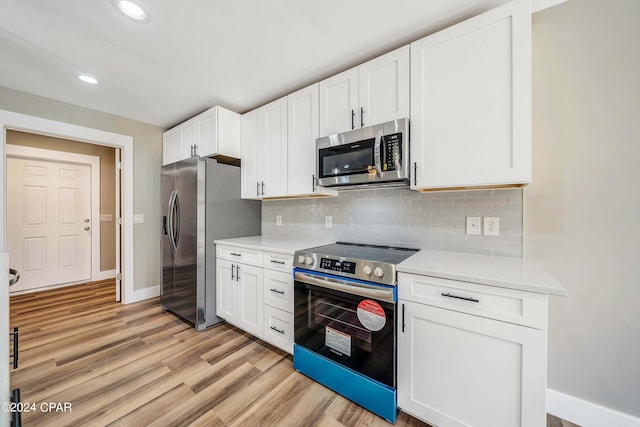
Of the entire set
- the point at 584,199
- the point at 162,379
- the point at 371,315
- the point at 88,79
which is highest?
the point at 88,79

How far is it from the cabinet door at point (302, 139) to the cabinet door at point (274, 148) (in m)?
0.07

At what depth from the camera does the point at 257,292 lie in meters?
2.21

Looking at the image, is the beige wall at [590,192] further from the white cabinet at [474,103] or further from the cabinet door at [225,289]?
the cabinet door at [225,289]

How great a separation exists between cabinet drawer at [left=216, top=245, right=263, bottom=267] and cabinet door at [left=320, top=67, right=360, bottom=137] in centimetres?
120

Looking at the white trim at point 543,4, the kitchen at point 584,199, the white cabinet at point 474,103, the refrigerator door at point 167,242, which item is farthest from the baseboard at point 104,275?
the white trim at point 543,4

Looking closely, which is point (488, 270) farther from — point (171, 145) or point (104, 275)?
point (104, 275)

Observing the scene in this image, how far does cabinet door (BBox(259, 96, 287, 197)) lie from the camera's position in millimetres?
2395

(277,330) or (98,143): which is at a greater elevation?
(98,143)

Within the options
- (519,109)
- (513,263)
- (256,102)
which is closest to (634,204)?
→ (513,263)

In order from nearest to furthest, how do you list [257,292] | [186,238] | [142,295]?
[257,292] < [186,238] < [142,295]

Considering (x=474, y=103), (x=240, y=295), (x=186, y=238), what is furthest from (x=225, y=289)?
(x=474, y=103)

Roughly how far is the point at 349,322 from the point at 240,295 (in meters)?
1.23

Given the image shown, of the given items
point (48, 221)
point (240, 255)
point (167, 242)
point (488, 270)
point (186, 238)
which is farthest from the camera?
point (48, 221)

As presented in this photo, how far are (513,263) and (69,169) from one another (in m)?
5.84
